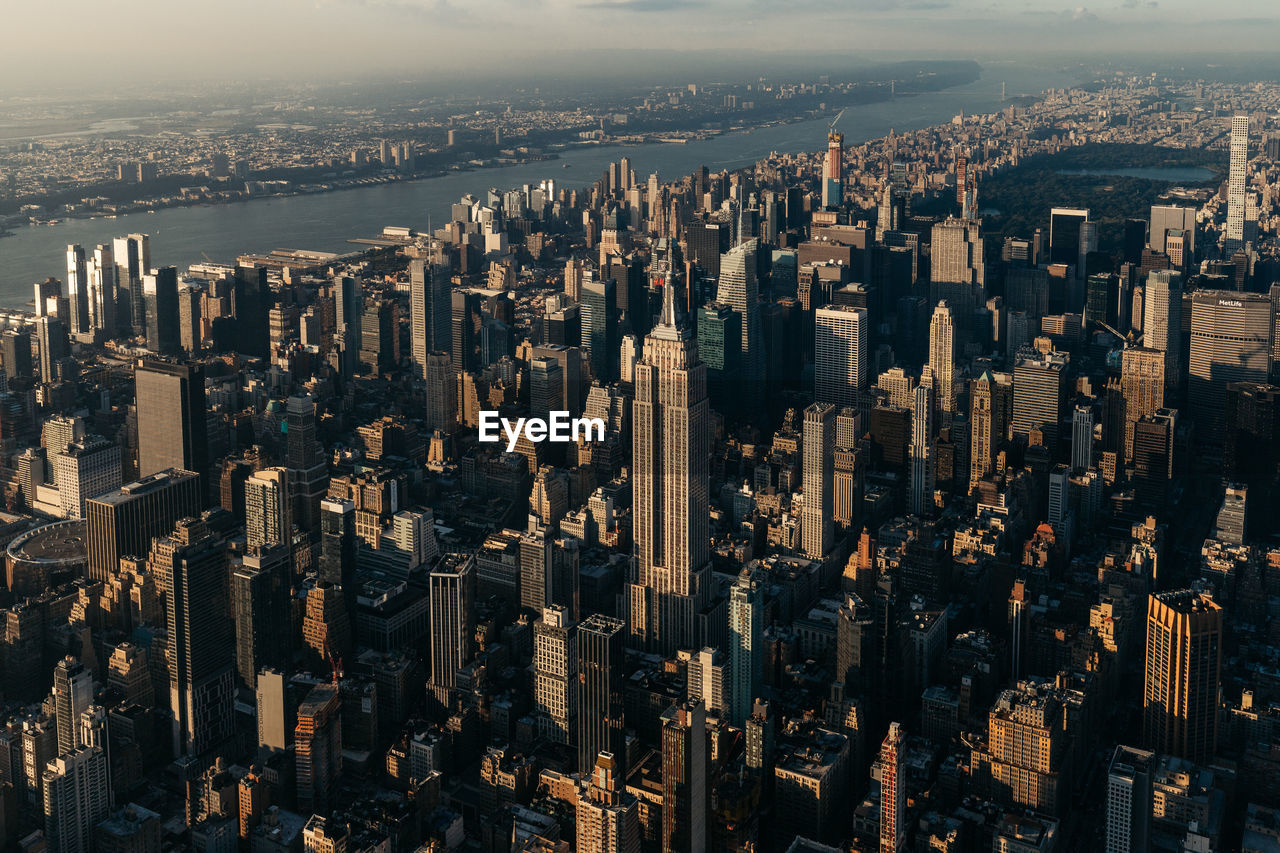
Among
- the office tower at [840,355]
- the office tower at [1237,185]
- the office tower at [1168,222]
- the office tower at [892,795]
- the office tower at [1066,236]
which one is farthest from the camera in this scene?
the office tower at [1237,185]

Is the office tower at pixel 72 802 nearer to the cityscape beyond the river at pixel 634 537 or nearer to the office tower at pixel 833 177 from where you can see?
the cityscape beyond the river at pixel 634 537

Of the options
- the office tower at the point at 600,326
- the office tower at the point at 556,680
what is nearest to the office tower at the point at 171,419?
the office tower at the point at 556,680

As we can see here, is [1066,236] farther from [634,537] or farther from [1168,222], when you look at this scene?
[634,537]

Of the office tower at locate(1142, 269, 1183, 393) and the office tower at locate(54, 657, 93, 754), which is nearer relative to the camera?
the office tower at locate(54, 657, 93, 754)

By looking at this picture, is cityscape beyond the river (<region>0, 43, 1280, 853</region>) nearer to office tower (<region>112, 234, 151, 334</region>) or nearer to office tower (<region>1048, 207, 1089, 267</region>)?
office tower (<region>112, 234, 151, 334</region>)

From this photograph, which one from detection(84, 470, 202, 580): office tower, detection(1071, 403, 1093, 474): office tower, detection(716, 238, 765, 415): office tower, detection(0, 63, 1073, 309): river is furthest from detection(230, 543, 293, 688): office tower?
detection(0, 63, 1073, 309): river
